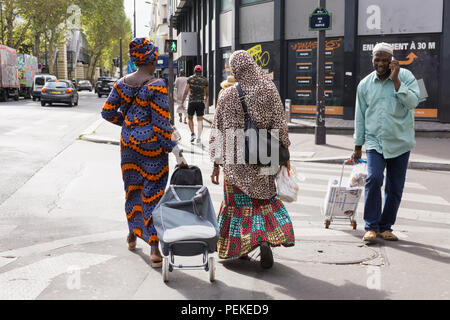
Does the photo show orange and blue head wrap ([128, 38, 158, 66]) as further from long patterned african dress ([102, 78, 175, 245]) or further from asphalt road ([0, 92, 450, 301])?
asphalt road ([0, 92, 450, 301])

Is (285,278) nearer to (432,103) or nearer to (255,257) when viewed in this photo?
(255,257)

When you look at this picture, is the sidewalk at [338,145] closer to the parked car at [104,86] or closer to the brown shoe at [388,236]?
the brown shoe at [388,236]

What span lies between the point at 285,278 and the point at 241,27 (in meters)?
18.9

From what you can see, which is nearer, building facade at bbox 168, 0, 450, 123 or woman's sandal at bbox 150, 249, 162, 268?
woman's sandal at bbox 150, 249, 162, 268

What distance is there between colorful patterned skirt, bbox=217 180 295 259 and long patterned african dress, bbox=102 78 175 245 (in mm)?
571

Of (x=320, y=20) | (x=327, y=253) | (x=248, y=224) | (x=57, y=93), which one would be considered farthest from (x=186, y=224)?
(x=57, y=93)

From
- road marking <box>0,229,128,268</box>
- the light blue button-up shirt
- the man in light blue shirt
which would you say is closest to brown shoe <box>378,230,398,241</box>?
the man in light blue shirt

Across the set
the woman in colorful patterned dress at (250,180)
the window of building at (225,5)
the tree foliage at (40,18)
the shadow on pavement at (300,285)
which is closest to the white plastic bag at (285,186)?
the woman in colorful patterned dress at (250,180)

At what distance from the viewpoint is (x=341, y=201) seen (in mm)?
5965

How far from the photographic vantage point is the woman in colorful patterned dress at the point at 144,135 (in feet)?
15.5

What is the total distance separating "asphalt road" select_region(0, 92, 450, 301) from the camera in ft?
13.5

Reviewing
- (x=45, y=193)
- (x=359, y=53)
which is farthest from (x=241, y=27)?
(x=45, y=193)

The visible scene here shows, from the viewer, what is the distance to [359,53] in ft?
59.1

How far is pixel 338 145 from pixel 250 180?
9.25m
